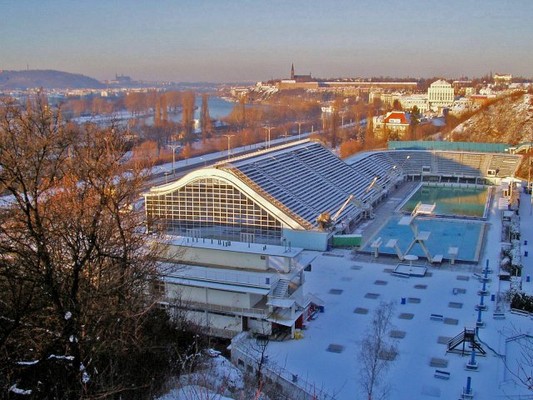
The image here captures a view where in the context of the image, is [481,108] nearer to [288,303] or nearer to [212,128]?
[212,128]

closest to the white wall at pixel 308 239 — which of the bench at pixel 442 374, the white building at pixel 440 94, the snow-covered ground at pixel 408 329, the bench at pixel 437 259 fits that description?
the snow-covered ground at pixel 408 329

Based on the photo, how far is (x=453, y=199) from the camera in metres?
29.6

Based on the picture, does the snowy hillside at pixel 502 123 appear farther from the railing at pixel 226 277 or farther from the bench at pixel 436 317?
the railing at pixel 226 277

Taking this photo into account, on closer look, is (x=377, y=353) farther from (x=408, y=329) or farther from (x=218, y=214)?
(x=218, y=214)

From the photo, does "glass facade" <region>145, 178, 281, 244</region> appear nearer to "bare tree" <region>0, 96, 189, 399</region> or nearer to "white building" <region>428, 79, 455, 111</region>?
"bare tree" <region>0, 96, 189, 399</region>

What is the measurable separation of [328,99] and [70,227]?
321 feet

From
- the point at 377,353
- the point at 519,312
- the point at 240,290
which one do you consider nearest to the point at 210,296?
the point at 240,290

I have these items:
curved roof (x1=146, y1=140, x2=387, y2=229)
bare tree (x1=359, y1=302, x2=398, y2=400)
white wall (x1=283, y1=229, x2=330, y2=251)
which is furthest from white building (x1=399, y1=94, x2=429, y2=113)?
bare tree (x1=359, y1=302, x2=398, y2=400)

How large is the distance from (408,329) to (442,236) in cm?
950

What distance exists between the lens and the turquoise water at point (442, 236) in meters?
19.8

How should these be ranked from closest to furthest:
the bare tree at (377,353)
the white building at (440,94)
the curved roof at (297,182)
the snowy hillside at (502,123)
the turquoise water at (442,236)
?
1. the bare tree at (377,353)
2. the turquoise water at (442,236)
3. the curved roof at (297,182)
4. the snowy hillside at (502,123)
5. the white building at (440,94)

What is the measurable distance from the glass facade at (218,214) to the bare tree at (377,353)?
21.8 ft

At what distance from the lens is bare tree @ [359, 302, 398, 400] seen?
10.5m

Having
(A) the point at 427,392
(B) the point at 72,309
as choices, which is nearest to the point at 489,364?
(A) the point at 427,392
